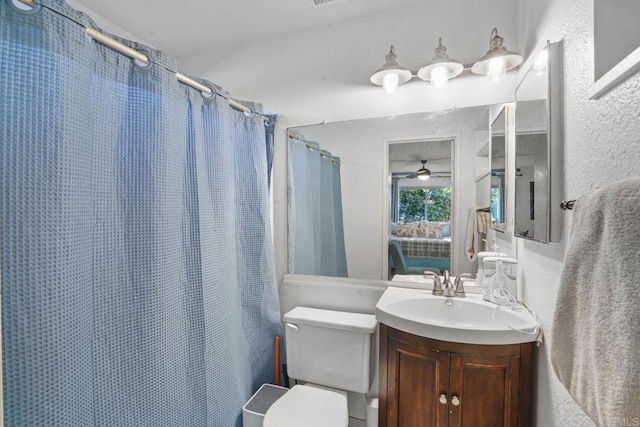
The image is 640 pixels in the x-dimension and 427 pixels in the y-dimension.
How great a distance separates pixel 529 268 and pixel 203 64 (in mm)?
2383

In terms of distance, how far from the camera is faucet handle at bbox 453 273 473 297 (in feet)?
4.98

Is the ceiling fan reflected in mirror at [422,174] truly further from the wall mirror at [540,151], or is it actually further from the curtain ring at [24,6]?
the curtain ring at [24,6]

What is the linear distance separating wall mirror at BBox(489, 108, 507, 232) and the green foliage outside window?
8.4 inches

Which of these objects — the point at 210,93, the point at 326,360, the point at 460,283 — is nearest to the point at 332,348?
the point at 326,360

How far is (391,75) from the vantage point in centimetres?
158

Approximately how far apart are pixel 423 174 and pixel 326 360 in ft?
3.77

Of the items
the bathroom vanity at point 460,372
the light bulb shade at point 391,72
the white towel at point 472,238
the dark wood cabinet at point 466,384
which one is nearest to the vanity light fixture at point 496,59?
the light bulb shade at point 391,72

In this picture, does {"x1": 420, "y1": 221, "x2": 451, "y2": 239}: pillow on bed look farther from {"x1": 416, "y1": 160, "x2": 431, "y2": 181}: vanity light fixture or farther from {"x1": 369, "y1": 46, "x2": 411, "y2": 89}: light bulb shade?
{"x1": 369, "y1": 46, "x2": 411, "y2": 89}: light bulb shade

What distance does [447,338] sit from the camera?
1.14 metres

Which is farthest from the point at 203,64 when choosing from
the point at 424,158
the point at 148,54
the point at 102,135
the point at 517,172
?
the point at 517,172

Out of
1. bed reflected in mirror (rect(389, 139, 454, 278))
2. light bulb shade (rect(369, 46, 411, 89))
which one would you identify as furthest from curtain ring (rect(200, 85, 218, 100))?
bed reflected in mirror (rect(389, 139, 454, 278))

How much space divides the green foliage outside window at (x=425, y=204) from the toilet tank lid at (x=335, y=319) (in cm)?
60

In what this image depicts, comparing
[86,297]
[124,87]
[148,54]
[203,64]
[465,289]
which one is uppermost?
[203,64]

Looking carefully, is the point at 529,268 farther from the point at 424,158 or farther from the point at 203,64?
the point at 203,64
